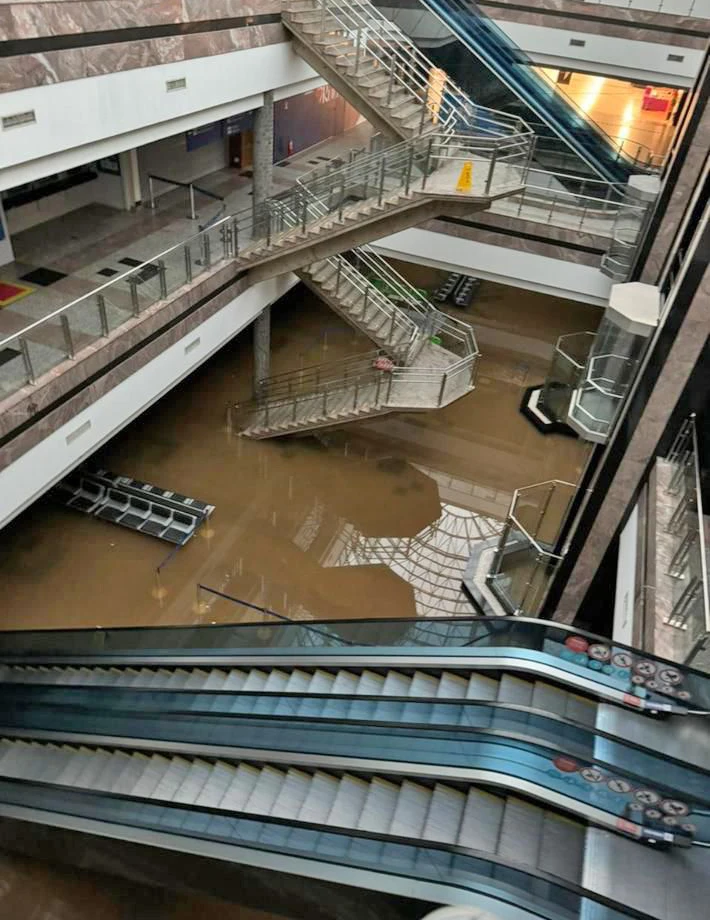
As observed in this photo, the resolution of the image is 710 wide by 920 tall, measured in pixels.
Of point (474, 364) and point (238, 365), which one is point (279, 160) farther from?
point (474, 364)

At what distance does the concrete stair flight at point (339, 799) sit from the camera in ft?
12.3

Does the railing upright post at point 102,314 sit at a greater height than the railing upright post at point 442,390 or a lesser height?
greater

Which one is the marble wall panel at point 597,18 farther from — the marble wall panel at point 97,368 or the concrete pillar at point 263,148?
the marble wall panel at point 97,368

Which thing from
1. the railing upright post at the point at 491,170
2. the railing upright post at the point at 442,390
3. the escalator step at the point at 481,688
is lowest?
the railing upright post at the point at 442,390

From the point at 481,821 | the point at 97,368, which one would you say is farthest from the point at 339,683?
the point at 97,368

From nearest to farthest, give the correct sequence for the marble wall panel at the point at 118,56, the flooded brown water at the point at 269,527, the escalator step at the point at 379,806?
1. the escalator step at the point at 379,806
2. the marble wall panel at the point at 118,56
3. the flooded brown water at the point at 269,527

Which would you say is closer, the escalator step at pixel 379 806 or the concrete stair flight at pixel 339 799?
the concrete stair flight at pixel 339 799

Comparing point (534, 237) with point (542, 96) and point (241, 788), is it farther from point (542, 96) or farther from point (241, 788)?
point (241, 788)

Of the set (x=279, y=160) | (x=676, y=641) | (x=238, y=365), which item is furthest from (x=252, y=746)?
(x=279, y=160)

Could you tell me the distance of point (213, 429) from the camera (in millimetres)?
12562

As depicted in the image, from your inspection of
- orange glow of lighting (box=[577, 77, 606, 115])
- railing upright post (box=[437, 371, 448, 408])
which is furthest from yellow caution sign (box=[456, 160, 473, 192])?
orange glow of lighting (box=[577, 77, 606, 115])

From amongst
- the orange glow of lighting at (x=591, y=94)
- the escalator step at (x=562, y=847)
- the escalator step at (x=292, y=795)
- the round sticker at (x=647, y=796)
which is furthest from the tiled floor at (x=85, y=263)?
the orange glow of lighting at (x=591, y=94)

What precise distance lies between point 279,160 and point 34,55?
36.1ft

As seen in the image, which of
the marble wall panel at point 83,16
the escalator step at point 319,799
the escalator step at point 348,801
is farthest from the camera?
the marble wall panel at point 83,16
